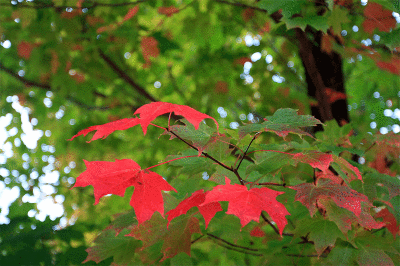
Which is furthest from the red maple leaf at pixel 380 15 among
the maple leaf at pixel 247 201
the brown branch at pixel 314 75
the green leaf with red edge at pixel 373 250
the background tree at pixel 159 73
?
the maple leaf at pixel 247 201

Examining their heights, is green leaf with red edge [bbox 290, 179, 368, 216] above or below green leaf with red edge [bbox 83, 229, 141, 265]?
above

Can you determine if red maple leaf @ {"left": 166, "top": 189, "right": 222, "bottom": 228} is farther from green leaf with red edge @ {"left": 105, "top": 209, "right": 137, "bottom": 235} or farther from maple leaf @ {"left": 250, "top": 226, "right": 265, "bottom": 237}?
maple leaf @ {"left": 250, "top": 226, "right": 265, "bottom": 237}

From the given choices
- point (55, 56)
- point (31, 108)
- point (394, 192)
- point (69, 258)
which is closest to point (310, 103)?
point (394, 192)

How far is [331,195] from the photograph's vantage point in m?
1.00

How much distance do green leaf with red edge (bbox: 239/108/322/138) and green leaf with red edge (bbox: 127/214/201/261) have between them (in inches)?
18.8

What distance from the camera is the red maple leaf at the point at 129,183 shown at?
90 cm

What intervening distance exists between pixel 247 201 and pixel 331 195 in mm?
341

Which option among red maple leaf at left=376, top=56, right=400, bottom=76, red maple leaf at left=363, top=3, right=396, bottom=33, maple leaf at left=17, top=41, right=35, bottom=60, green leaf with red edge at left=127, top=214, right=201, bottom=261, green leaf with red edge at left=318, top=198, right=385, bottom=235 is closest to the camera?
green leaf with red edge at left=318, top=198, right=385, bottom=235

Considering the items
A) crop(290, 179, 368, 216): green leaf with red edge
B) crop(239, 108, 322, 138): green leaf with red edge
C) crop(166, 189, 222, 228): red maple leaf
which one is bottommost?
crop(166, 189, 222, 228): red maple leaf

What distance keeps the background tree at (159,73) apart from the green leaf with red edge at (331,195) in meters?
0.55

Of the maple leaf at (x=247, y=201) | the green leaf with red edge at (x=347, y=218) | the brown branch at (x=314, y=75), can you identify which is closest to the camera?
the maple leaf at (x=247, y=201)

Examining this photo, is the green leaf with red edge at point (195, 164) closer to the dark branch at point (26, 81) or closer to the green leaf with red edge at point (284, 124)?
the green leaf with red edge at point (284, 124)

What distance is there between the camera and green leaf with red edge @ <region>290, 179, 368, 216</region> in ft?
3.14

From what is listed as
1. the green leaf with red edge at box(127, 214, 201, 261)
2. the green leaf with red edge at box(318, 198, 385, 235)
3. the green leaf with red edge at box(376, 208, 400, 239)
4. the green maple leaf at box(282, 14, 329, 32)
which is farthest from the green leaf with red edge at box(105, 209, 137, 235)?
the green maple leaf at box(282, 14, 329, 32)
